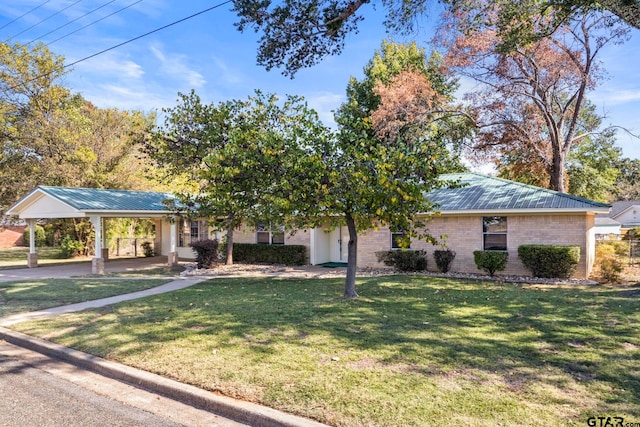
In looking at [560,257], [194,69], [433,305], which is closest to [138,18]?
[194,69]

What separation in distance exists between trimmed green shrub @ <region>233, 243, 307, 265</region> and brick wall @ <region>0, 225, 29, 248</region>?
91.0ft

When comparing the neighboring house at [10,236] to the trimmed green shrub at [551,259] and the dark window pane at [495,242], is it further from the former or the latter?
the trimmed green shrub at [551,259]

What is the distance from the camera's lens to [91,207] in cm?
1728

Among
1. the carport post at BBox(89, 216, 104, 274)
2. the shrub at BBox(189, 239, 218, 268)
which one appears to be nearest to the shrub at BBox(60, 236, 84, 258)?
the carport post at BBox(89, 216, 104, 274)

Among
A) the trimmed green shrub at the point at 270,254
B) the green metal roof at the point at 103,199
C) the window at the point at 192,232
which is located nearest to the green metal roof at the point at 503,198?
the trimmed green shrub at the point at 270,254

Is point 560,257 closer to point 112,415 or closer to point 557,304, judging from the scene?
point 557,304

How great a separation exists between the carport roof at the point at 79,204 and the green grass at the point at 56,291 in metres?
3.76

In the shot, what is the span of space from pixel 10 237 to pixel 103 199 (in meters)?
26.2

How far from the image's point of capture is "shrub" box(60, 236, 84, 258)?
993 inches

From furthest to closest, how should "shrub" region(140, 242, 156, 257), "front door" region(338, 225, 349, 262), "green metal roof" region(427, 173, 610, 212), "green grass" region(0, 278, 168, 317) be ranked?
1. "shrub" region(140, 242, 156, 257)
2. "front door" region(338, 225, 349, 262)
3. "green metal roof" region(427, 173, 610, 212)
4. "green grass" region(0, 278, 168, 317)

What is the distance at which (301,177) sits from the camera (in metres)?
9.49

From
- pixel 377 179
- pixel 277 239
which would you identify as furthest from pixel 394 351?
pixel 277 239

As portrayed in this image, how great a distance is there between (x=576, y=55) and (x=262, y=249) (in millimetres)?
16378

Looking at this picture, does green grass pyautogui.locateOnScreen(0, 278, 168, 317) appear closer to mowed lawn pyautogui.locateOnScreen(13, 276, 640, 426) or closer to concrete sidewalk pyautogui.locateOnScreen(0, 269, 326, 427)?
concrete sidewalk pyautogui.locateOnScreen(0, 269, 326, 427)
